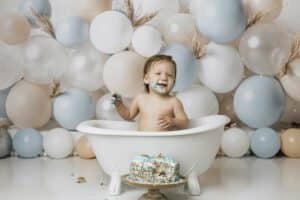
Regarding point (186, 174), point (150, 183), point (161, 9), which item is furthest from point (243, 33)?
point (150, 183)

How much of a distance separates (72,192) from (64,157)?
0.63 m

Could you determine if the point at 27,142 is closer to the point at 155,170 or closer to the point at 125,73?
the point at 125,73

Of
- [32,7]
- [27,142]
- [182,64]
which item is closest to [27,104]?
[27,142]

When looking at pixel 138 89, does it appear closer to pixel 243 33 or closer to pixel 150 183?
pixel 243 33

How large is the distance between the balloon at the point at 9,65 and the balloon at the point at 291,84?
A: 4.17ft

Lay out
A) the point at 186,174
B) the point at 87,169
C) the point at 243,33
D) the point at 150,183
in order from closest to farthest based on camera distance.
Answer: the point at 150,183, the point at 186,174, the point at 87,169, the point at 243,33

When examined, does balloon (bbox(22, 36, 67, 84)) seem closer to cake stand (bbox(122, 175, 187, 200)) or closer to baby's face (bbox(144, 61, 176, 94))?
baby's face (bbox(144, 61, 176, 94))

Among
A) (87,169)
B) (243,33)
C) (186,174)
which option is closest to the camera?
(186,174)

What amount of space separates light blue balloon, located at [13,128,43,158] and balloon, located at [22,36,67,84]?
0.84 feet

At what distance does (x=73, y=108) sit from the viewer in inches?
105

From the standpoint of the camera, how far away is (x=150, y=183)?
6.18 feet

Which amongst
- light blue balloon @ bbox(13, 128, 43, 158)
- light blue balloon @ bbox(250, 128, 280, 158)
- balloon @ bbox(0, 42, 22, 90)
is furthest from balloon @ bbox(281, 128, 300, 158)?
balloon @ bbox(0, 42, 22, 90)

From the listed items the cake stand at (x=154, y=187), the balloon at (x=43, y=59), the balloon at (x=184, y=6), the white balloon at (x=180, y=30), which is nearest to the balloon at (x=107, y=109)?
the balloon at (x=43, y=59)

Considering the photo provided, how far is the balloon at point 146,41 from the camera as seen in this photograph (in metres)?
2.55
